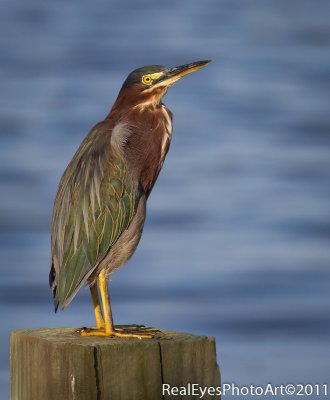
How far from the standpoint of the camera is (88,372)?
411cm

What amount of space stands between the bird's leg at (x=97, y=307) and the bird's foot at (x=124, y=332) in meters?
0.20

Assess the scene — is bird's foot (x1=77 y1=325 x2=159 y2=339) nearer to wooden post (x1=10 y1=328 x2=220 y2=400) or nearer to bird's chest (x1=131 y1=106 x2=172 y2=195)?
wooden post (x1=10 y1=328 x2=220 y2=400)

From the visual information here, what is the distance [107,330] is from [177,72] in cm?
219

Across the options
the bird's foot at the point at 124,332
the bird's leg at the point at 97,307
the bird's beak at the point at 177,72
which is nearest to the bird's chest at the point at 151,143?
the bird's beak at the point at 177,72

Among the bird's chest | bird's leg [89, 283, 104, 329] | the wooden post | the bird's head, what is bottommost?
the wooden post

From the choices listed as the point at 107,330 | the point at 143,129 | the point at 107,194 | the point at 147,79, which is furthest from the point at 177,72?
the point at 107,330

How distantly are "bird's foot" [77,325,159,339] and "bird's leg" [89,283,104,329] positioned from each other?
20cm

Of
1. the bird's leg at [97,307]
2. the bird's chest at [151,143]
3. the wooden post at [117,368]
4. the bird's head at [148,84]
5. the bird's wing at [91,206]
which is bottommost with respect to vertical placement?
the wooden post at [117,368]

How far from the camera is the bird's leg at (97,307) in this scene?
539cm

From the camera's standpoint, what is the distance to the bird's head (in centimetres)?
624

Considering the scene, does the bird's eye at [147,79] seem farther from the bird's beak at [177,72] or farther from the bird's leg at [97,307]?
the bird's leg at [97,307]

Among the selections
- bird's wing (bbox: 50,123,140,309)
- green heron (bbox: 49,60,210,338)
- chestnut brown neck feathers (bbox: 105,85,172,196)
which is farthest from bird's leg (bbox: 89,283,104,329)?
chestnut brown neck feathers (bbox: 105,85,172,196)

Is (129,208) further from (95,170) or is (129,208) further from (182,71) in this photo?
(182,71)

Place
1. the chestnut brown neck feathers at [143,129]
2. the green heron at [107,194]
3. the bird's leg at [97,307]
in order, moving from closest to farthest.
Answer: the bird's leg at [97,307] → the green heron at [107,194] → the chestnut brown neck feathers at [143,129]
